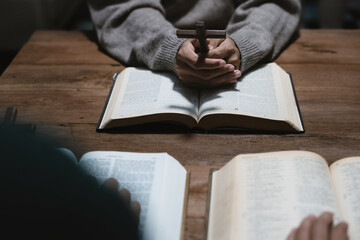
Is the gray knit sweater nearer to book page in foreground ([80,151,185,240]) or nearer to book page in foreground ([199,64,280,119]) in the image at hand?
book page in foreground ([199,64,280,119])

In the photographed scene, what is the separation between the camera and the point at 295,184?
669mm

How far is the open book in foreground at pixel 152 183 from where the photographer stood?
662 millimetres

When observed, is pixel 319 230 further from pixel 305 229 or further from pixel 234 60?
pixel 234 60

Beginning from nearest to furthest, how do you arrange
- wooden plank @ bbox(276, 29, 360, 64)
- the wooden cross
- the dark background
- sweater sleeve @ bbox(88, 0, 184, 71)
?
the wooden cross < sweater sleeve @ bbox(88, 0, 184, 71) < wooden plank @ bbox(276, 29, 360, 64) < the dark background

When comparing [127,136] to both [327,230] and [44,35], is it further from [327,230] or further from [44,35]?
[44,35]

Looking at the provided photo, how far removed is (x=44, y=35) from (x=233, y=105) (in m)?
0.83

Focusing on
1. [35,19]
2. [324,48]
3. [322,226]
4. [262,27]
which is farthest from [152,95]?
[35,19]

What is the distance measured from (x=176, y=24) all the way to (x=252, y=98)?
1.63ft

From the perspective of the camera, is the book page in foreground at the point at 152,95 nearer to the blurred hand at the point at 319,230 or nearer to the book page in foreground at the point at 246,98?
the book page in foreground at the point at 246,98

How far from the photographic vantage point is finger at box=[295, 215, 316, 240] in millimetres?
567

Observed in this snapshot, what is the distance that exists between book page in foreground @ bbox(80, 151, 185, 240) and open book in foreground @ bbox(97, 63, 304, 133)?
0.40ft

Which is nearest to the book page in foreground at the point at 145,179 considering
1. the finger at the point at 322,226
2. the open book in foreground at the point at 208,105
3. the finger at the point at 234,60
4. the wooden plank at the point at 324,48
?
the open book in foreground at the point at 208,105

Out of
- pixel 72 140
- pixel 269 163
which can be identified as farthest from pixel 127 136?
pixel 269 163

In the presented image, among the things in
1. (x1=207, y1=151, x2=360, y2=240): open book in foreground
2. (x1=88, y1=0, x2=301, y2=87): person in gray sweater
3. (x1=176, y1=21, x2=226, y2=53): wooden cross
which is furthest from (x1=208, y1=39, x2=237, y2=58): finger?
(x1=207, y1=151, x2=360, y2=240): open book in foreground
